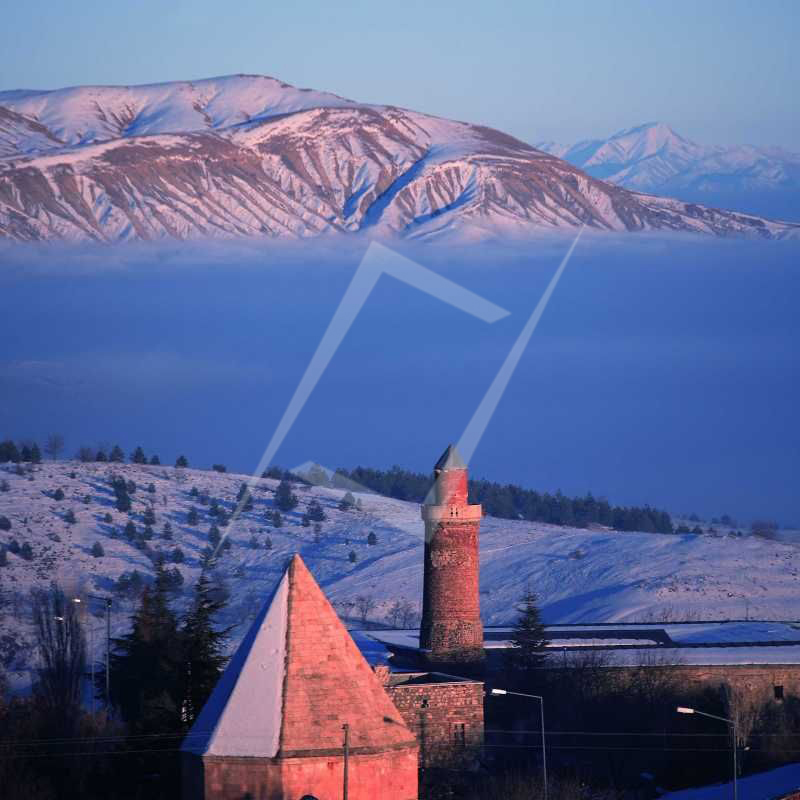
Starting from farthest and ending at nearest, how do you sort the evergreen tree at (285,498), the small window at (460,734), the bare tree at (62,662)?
the evergreen tree at (285,498), the small window at (460,734), the bare tree at (62,662)

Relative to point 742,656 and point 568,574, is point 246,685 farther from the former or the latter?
point 568,574

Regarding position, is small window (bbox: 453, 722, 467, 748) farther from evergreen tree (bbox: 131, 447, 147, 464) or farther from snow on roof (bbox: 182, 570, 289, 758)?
evergreen tree (bbox: 131, 447, 147, 464)

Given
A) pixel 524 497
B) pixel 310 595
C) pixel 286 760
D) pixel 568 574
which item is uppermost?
pixel 524 497

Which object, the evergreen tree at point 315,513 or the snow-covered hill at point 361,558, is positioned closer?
the snow-covered hill at point 361,558

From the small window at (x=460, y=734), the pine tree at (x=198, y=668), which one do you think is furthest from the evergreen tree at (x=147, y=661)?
the small window at (x=460, y=734)

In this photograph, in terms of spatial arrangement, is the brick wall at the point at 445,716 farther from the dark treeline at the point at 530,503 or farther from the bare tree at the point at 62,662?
the dark treeline at the point at 530,503

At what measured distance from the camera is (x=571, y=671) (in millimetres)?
56500

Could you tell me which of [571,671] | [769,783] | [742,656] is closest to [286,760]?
[769,783]

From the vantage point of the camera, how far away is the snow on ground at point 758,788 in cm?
3803

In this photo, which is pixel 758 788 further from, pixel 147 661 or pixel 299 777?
pixel 299 777

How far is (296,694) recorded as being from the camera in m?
28.4

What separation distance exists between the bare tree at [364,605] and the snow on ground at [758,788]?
4311cm

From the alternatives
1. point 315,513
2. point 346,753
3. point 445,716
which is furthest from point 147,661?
point 315,513

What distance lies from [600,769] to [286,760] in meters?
23.2
